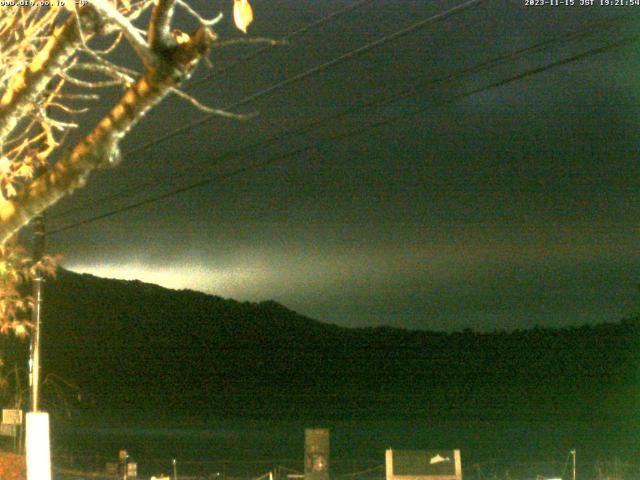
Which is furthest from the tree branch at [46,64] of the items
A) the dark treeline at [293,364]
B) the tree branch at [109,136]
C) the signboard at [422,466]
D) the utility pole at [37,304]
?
the dark treeline at [293,364]

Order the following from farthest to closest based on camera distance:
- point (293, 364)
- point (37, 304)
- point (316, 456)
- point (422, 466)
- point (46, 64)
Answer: point (293, 364) → point (316, 456) → point (422, 466) → point (37, 304) → point (46, 64)

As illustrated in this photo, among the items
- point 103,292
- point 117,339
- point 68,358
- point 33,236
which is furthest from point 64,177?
point 117,339

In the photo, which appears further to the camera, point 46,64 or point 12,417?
point 12,417

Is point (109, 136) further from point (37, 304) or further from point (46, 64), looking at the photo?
point (37, 304)

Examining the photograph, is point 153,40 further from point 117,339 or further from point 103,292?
point 117,339

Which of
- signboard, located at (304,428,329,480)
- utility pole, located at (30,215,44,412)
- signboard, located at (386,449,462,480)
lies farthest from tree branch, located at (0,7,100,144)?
signboard, located at (304,428,329,480)

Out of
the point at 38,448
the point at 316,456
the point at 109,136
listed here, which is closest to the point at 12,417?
the point at 316,456
